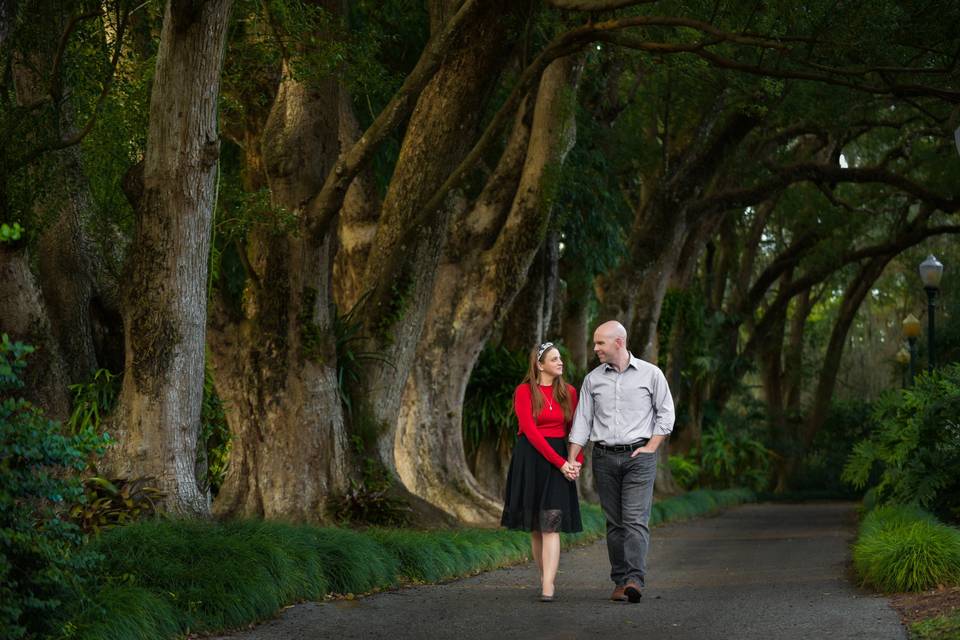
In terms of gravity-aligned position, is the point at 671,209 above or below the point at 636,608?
above

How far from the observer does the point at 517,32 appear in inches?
599

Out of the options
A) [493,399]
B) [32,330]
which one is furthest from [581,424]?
[493,399]

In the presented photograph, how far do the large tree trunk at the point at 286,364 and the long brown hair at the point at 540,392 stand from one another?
4075mm

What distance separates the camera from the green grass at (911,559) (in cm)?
1032

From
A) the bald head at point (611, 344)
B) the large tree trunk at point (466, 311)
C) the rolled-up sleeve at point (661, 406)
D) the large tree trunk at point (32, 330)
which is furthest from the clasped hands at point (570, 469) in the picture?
the large tree trunk at point (466, 311)

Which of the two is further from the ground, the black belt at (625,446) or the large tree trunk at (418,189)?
A: the large tree trunk at (418,189)

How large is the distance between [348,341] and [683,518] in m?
12.8

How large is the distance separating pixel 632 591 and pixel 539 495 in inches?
39.1

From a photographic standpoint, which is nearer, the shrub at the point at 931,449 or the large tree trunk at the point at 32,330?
the large tree trunk at the point at 32,330

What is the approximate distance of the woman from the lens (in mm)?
10062

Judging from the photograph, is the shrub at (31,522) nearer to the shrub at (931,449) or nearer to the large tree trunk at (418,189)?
the large tree trunk at (418,189)

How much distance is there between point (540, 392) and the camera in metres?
10.1

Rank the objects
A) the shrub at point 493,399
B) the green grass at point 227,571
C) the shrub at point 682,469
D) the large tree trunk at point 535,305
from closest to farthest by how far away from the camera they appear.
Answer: the green grass at point 227,571 → the shrub at point 493,399 → the large tree trunk at point 535,305 → the shrub at point 682,469

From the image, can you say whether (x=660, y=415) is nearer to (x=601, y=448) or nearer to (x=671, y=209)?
(x=601, y=448)
